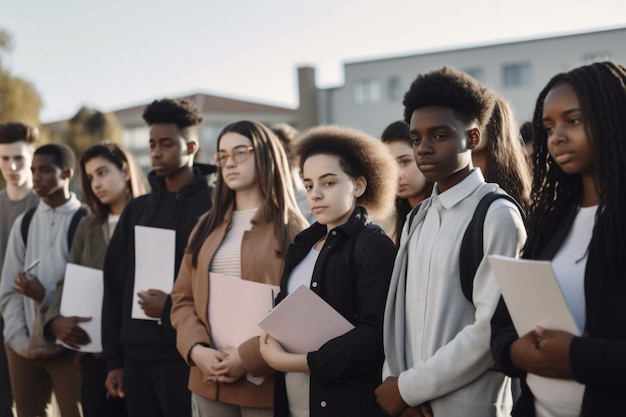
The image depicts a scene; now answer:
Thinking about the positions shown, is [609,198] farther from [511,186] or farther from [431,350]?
[511,186]

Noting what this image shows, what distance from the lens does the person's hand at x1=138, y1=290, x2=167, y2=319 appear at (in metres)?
4.63

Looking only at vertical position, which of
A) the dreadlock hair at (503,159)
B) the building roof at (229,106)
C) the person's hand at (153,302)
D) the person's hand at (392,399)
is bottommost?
the person's hand at (392,399)

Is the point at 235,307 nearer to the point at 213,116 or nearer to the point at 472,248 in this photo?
the point at 472,248

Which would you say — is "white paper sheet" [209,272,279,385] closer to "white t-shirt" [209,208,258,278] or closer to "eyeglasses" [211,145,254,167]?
"white t-shirt" [209,208,258,278]

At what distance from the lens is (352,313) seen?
3.47 meters

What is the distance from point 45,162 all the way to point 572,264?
14.6 ft

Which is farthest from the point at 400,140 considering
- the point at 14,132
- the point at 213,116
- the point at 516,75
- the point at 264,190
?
the point at 213,116

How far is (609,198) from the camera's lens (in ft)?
8.11

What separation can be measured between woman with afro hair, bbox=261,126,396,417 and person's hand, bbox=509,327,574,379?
2.95 feet

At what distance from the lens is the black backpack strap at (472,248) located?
286 cm

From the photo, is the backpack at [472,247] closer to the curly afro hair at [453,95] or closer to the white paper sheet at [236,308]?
the curly afro hair at [453,95]

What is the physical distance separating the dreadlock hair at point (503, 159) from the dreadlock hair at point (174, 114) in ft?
7.29

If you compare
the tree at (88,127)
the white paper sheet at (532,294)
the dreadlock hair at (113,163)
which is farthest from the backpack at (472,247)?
the tree at (88,127)

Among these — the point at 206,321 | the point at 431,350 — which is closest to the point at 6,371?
the point at 206,321
